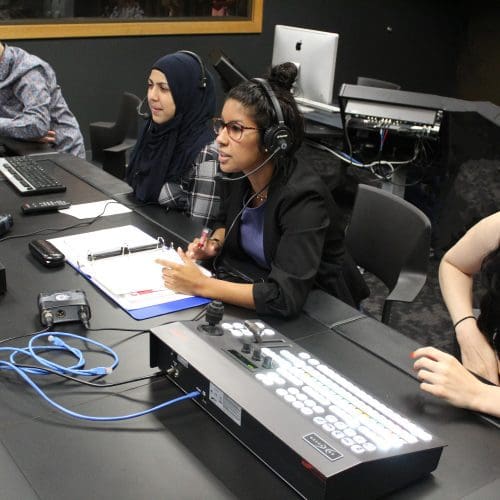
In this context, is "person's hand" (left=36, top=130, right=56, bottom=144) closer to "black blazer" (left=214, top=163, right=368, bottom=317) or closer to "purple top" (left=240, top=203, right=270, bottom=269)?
"black blazer" (left=214, top=163, right=368, bottom=317)

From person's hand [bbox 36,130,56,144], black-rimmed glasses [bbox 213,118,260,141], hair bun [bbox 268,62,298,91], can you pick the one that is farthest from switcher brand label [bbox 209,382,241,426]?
person's hand [bbox 36,130,56,144]

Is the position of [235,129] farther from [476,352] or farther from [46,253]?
[476,352]

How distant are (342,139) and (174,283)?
2.24m

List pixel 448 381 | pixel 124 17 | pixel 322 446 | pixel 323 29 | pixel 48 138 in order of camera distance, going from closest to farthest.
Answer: pixel 322 446
pixel 448 381
pixel 48 138
pixel 124 17
pixel 323 29

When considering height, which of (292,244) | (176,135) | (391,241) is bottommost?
(391,241)

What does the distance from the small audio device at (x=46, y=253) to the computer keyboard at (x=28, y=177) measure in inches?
17.7

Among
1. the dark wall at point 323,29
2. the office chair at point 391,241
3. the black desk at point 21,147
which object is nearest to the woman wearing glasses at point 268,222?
the office chair at point 391,241

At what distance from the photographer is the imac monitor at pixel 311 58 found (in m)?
3.36

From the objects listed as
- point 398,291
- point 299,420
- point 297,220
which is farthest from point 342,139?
point 299,420

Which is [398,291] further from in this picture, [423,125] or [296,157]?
[423,125]

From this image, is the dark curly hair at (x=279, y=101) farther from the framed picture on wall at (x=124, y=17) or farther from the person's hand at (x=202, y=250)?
the framed picture on wall at (x=124, y=17)

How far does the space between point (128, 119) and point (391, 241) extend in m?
1.96

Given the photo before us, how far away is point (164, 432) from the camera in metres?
0.96

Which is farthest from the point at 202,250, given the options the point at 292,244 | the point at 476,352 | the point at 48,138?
the point at 48,138
